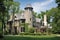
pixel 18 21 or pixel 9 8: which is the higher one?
pixel 9 8

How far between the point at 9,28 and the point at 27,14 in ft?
29.1

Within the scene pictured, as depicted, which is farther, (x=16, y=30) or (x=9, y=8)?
(x=9, y=8)

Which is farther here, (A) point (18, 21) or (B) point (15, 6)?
(B) point (15, 6)

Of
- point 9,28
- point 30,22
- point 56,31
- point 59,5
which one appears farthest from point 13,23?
point 59,5

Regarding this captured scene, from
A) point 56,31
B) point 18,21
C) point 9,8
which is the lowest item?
point 56,31

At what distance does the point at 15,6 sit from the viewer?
253 feet

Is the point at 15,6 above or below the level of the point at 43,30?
above

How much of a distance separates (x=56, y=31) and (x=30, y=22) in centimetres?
1053

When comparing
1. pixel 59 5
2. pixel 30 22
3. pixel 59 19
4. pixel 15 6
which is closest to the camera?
pixel 59 5

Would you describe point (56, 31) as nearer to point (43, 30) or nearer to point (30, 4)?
point (43, 30)

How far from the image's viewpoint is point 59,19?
6328cm

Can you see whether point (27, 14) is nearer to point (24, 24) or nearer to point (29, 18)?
point (29, 18)

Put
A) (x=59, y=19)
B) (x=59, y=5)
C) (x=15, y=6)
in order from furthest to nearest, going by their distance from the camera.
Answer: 1. (x=15, y=6)
2. (x=59, y=19)
3. (x=59, y=5)

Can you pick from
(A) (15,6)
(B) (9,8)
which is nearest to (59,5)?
(B) (9,8)
